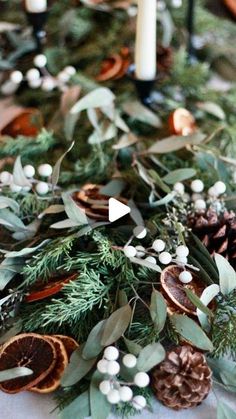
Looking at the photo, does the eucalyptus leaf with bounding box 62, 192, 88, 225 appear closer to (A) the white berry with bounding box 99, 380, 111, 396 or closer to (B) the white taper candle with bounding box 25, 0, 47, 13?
(A) the white berry with bounding box 99, 380, 111, 396

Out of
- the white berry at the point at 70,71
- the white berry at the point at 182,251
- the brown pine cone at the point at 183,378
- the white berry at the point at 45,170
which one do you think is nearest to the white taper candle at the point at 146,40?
the white berry at the point at 70,71

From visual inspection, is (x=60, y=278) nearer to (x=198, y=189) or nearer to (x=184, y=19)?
(x=198, y=189)

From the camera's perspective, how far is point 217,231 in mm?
639

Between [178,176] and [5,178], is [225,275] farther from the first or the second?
[5,178]

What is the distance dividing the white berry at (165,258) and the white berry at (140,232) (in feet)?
0.11

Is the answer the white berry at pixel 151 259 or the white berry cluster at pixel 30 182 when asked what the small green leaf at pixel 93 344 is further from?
the white berry cluster at pixel 30 182

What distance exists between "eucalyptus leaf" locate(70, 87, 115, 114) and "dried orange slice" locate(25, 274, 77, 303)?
275 millimetres

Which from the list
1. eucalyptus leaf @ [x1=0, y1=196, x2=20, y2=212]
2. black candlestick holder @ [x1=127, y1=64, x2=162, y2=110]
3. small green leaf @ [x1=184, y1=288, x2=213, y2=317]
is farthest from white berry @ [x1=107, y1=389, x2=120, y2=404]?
black candlestick holder @ [x1=127, y1=64, x2=162, y2=110]

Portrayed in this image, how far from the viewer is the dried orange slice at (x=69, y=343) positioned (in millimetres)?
565

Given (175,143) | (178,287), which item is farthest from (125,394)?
(175,143)

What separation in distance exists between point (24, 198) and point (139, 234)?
0.48ft

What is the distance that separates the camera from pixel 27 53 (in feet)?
3.24

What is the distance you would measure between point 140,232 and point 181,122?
0.80 feet

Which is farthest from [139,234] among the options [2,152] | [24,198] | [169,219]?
[2,152]
